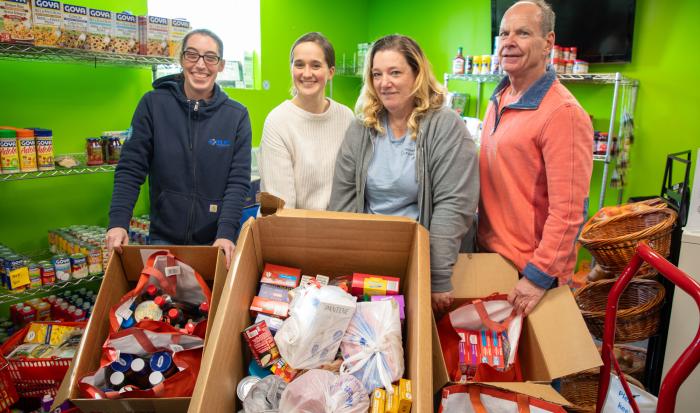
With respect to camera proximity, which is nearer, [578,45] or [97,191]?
[97,191]

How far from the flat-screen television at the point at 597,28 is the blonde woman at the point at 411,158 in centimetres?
335

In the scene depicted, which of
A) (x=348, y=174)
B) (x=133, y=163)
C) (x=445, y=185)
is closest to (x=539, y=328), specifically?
(x=445, y=185)

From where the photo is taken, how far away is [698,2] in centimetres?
A: 369

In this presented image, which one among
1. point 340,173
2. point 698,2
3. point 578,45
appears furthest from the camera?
point 578,45

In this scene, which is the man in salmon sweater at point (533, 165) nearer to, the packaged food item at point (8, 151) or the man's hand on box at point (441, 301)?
the man's hand on box at point (441, 301)

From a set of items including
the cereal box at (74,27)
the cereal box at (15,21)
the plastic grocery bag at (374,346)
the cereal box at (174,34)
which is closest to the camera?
the plastic grocery bag at (374,346)

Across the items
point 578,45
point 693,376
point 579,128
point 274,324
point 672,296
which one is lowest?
point 693,376

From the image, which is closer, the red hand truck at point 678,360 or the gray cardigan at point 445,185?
the red hand truck at point 678,360

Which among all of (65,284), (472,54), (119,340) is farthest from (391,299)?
(472,54)

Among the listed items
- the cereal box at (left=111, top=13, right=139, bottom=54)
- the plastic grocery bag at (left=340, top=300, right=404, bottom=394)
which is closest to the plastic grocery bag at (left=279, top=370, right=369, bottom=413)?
the plastic grocery bag at (left=340, top=300, right=404, bottom=394)

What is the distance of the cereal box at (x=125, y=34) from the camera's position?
2812 millimetres

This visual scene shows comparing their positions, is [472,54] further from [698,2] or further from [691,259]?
Result: [691,259]

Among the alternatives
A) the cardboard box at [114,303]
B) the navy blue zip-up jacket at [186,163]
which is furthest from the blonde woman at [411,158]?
the navy blue zip-up jacket at [186,163]

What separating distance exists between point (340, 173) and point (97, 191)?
2523 millimetres
